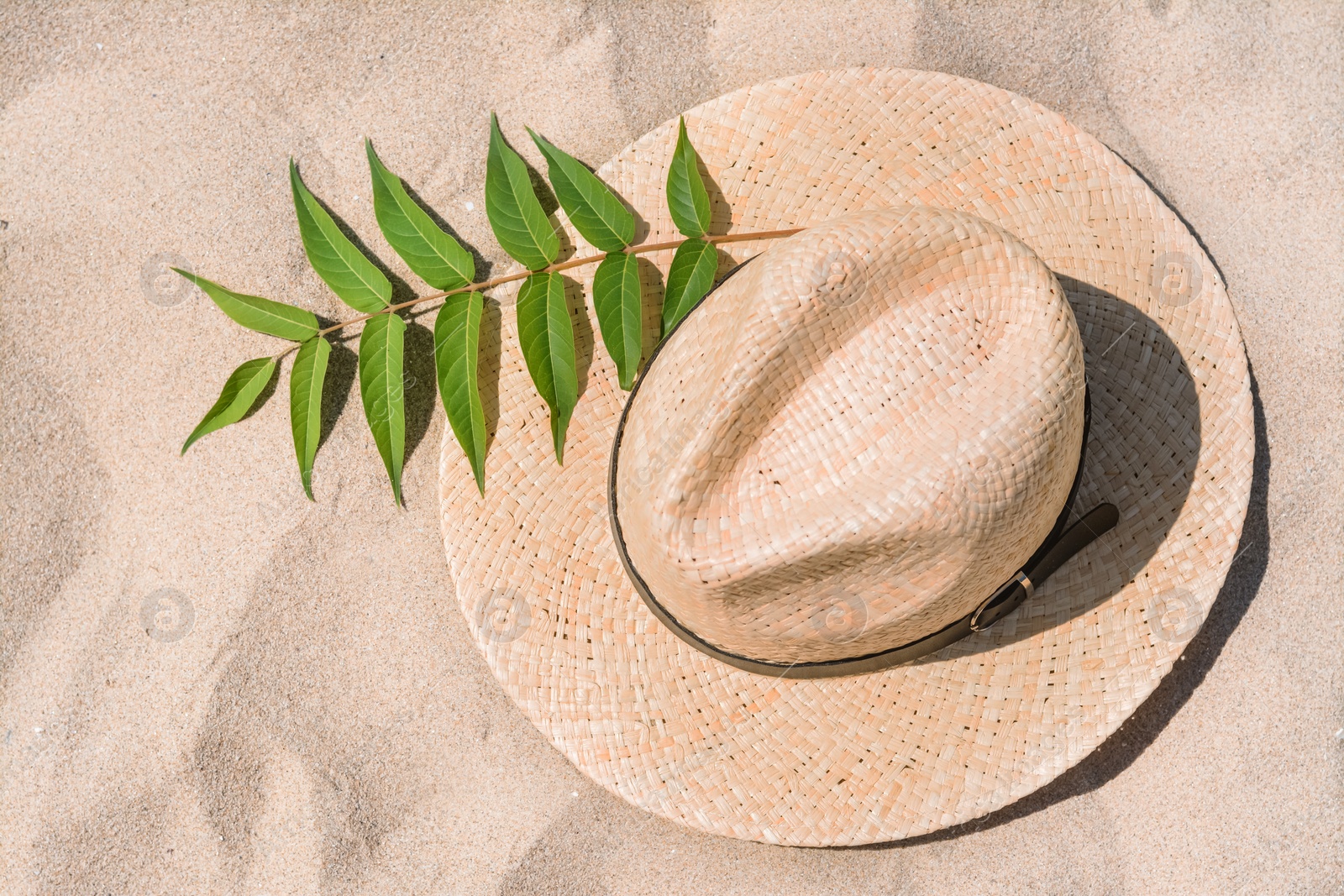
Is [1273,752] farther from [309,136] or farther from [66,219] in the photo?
[66,219]

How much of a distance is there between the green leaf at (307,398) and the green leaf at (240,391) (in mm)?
119

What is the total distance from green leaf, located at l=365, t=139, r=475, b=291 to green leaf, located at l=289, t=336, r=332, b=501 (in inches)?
11.2

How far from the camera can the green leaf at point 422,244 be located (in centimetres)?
172

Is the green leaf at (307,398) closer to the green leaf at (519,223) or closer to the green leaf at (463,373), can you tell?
the green leaf at (463,373)

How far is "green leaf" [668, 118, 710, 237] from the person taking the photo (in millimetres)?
1566

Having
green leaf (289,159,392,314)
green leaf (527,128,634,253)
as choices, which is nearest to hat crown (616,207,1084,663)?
green leaf (527,128,634,253)

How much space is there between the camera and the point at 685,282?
5.10 feet

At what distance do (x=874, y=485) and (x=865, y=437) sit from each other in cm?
8

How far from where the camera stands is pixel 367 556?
1.99 m

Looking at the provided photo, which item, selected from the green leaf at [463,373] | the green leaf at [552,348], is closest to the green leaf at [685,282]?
the green leaf at [552,348]

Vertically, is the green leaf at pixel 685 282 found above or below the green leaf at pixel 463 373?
below

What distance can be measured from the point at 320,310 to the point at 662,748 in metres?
1.29

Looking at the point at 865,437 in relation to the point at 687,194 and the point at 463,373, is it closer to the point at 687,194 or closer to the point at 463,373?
the point at 687,194

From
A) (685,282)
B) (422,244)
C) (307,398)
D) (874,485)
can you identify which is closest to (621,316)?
(685,282)
